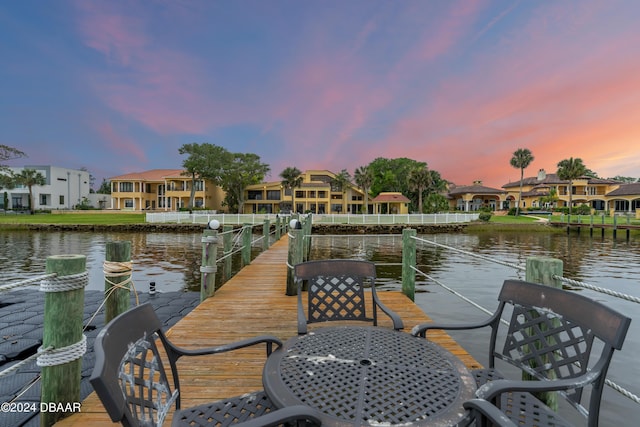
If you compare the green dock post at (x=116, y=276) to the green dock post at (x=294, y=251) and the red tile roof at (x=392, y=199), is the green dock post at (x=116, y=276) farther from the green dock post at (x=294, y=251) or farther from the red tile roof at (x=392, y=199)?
the red tile roof at (x=392, y=199)

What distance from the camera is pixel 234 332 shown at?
3.96 meters

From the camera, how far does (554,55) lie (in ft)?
57.3

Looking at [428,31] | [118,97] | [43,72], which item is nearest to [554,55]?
[428,31]

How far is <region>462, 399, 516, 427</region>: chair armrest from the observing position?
1108mm

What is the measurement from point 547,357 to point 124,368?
8.38 feet

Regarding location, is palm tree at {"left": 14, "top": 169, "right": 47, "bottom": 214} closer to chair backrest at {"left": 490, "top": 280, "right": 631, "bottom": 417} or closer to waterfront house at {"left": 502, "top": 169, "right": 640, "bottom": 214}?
chair backrest at {"left": 490, "top": 280, "right": 631, "bottom": 417}

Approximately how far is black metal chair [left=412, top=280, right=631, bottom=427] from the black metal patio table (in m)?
0.16

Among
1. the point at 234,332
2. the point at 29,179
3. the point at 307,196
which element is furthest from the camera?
the point at 307,196

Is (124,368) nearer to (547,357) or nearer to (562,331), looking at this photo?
(562,331)

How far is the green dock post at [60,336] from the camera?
6.87ft

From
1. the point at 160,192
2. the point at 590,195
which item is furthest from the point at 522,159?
the point at 160,192

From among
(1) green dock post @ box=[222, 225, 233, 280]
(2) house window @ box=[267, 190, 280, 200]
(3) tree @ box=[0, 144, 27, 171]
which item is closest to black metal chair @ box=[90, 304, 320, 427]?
(1) green dock post @ box=[222, 225, 233, 280]

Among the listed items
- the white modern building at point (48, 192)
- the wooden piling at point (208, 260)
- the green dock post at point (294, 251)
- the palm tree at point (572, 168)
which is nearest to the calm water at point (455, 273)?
the green dock post at point (294, 251)

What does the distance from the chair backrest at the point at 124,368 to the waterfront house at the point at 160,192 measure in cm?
5146
